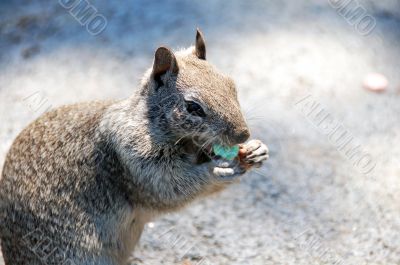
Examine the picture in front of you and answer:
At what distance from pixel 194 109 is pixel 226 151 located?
31cm

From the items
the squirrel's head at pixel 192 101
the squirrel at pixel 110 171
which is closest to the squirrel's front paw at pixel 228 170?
the squirrel at pixel 110 171

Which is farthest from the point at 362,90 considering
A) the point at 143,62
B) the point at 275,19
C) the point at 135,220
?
the point at 135,220

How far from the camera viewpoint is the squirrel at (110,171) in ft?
12.8

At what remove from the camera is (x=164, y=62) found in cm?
381

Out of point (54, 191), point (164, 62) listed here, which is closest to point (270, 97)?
point (164, 62)

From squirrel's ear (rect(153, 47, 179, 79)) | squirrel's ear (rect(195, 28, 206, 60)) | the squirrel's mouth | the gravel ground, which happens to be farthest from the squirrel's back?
the gravel ground

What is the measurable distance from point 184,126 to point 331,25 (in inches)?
133

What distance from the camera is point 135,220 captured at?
4.29m

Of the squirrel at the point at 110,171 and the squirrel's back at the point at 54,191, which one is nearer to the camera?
the squirrel at the point at 110,171

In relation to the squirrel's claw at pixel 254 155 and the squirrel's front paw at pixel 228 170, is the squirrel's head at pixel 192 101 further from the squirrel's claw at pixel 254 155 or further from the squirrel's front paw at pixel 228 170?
the squirrel's claw at pixel 254 155

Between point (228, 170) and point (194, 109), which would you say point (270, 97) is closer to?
point (228, 170)

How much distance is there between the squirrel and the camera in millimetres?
3900

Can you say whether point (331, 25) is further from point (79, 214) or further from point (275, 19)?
point (79, 214)

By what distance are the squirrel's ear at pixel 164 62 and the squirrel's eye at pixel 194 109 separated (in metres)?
0.22
